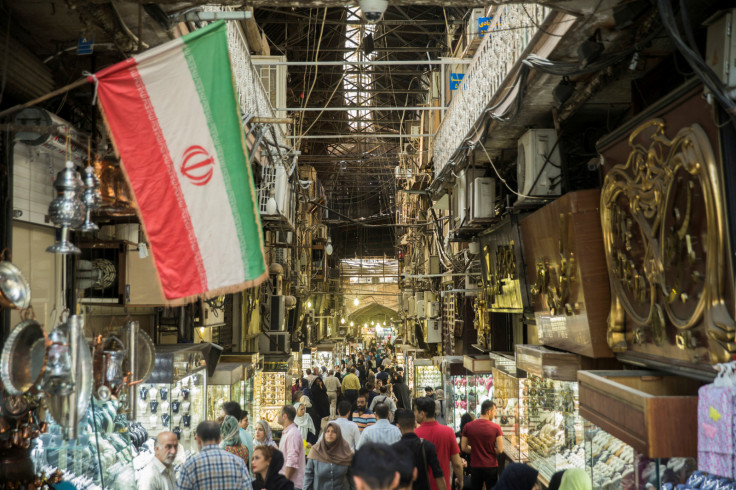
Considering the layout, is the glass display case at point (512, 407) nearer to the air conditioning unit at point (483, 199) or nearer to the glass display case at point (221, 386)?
the air conditioning unit at point (483, 199)

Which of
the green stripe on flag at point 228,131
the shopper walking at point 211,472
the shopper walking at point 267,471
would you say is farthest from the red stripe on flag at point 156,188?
the shopper walking at point 267,471

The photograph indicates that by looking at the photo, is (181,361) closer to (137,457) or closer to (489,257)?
(137,457)

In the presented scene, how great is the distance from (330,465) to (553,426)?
8.25 feet

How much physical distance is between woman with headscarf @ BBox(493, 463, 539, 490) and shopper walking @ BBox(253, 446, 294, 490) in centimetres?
239

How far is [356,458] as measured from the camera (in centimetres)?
354

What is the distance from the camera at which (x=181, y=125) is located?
164 inches

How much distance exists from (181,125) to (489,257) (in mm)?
7072

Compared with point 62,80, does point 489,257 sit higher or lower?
lower

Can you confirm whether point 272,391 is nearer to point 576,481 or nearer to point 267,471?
point 267,471

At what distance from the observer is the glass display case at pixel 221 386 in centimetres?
961

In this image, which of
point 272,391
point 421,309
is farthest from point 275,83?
point 421,309

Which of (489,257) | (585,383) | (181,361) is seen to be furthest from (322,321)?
(585,383)

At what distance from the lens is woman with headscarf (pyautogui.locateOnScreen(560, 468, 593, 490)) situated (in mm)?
5141

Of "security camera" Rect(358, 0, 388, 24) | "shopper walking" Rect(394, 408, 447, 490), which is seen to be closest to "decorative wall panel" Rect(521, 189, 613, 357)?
"shopper walking" Rect(394, 408, 447, 490)
